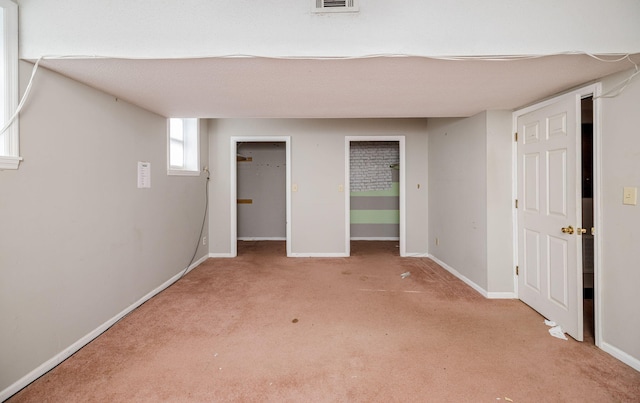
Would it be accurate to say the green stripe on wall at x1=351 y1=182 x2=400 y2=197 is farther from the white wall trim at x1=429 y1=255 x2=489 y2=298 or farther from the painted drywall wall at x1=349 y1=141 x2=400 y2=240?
the white wall trim at x1=429 y1=255 x2=489 y2=298

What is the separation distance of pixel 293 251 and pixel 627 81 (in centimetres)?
398

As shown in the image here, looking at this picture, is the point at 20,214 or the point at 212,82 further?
the point at 212,82

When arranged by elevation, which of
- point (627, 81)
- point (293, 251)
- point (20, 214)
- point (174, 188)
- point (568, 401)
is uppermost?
point (627, 81)

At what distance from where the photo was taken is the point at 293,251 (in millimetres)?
4496

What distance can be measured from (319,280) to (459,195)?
2054 mm

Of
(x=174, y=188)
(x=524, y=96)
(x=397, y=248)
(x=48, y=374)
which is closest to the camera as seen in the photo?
(x=48, y=374)

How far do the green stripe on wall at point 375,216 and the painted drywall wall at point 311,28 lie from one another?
441 centimetres

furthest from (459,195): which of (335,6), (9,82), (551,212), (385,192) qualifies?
(9,82)

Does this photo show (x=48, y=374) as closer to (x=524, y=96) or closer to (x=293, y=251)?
(x=293, y=251)

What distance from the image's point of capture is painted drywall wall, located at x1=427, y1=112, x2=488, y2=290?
2980mm

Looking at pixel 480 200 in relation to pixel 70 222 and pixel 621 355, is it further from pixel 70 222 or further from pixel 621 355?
pixel 70 222

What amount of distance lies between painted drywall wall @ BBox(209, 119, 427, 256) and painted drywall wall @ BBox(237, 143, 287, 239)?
1424mm

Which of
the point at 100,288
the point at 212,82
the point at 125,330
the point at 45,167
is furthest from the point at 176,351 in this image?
the point at 212,82

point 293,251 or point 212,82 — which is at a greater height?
point 212,82
